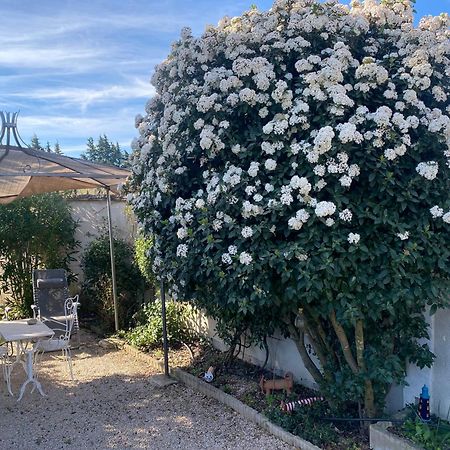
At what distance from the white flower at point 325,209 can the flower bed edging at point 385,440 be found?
1.60 meters

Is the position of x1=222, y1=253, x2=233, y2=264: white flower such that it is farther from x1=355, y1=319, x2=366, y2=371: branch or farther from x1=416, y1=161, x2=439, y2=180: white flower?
x1=416, y1=161, x2=439, y2=180: white flower

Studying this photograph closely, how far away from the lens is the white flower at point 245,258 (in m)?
3.25

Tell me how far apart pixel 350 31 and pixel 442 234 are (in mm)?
1668

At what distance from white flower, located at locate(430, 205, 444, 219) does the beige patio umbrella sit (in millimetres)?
4020

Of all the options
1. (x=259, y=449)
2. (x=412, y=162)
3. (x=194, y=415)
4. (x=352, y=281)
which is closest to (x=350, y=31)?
(x=412, y=162)

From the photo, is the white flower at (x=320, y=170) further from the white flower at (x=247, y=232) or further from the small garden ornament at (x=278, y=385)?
the small garden ornament at (x=278, y=385)

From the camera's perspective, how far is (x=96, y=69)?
808cm

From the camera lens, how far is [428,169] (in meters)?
3.11

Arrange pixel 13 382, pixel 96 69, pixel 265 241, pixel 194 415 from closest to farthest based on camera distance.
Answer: pixel 265 241
pixel 194 415
pixel 13 382
pixel 96 69

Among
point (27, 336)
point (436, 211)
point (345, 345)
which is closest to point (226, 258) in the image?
point (345, 345)

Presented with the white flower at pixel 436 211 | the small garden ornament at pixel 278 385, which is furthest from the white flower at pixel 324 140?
the small garden ornament at pixel 278 385

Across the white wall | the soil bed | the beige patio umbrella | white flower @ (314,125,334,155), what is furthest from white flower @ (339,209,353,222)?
the white wall

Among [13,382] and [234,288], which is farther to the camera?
[13,382]

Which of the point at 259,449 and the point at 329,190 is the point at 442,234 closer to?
the point at 329,190
